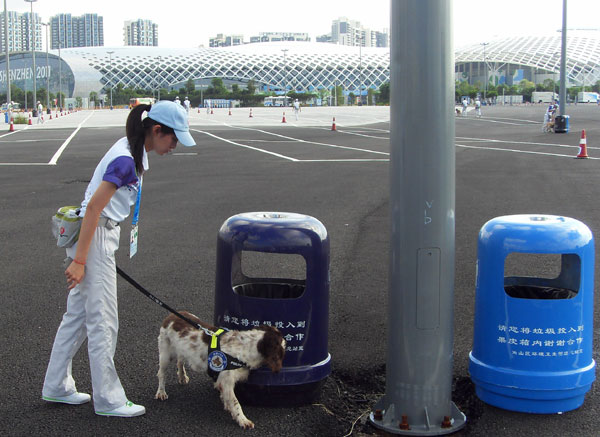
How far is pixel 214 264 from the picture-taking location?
7.64 meters

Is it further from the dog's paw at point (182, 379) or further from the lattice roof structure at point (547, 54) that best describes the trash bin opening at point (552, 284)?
the lattice roof structure at point (547, 54)

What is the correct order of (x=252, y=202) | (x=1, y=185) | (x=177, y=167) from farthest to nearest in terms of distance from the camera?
(x=177, y=167) → (x=1, y=185) → (x=252, y=202)

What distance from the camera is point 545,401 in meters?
4.08

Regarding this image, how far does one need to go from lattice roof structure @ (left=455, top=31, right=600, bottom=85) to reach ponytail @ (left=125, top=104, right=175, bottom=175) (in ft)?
416

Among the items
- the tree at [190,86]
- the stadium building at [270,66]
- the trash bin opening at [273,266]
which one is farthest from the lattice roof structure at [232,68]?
the trash bin opening at [273,266]

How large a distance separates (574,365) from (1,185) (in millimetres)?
13017

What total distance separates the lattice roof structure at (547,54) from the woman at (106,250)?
126900 millimetres

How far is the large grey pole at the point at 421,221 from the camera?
3686 millimetres

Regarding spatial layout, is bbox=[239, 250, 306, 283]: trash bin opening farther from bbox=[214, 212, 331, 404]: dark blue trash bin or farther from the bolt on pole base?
the bolt on pole base

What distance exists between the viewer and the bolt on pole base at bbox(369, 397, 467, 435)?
12.5 ft

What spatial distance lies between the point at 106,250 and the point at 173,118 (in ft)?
2.56

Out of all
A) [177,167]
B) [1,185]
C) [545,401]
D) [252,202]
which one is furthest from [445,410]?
[177,167]

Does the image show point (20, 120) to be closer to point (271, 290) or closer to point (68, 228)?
point (271, 290)

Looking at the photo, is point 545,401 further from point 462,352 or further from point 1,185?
point 1,185
